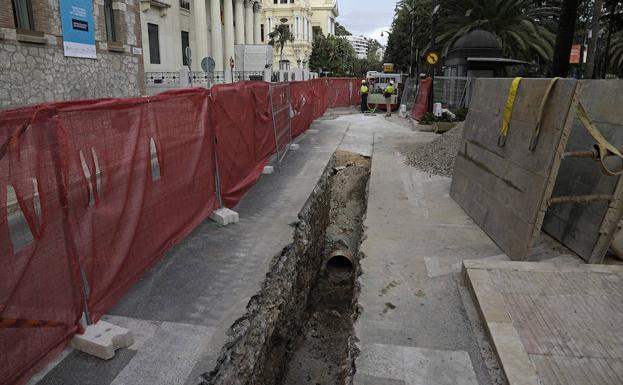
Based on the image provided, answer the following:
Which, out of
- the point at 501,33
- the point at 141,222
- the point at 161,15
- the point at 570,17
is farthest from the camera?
the point at 161,15

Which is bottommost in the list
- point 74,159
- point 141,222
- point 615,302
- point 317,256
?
point 317,256

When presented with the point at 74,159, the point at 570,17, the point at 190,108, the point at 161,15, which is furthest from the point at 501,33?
the point at 74,159

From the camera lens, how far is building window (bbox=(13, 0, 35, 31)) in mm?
12016

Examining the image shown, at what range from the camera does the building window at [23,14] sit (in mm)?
12016

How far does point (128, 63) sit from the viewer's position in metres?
16.7

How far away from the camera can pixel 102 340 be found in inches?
132

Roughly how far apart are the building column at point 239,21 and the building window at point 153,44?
17.7m

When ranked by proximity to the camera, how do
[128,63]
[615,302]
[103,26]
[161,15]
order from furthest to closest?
[161,15] < [128,63] < [103,26] < [615,302]

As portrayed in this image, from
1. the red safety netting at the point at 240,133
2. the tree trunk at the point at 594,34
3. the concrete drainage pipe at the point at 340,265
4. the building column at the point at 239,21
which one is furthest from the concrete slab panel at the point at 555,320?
the building column at the point at 239,21

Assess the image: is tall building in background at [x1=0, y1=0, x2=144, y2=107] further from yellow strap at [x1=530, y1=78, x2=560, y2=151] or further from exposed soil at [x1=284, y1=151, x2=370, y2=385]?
yellow strap at [x1=530, y1=78, x2=560, y2=151]

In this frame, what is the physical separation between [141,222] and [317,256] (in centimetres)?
328

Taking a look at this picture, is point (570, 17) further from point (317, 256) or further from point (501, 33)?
point (501, 33)

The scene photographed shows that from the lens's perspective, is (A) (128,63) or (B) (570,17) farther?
(A) (128,63)

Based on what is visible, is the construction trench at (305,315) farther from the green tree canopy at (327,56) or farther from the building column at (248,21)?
the green tree canopy at (327,56)
